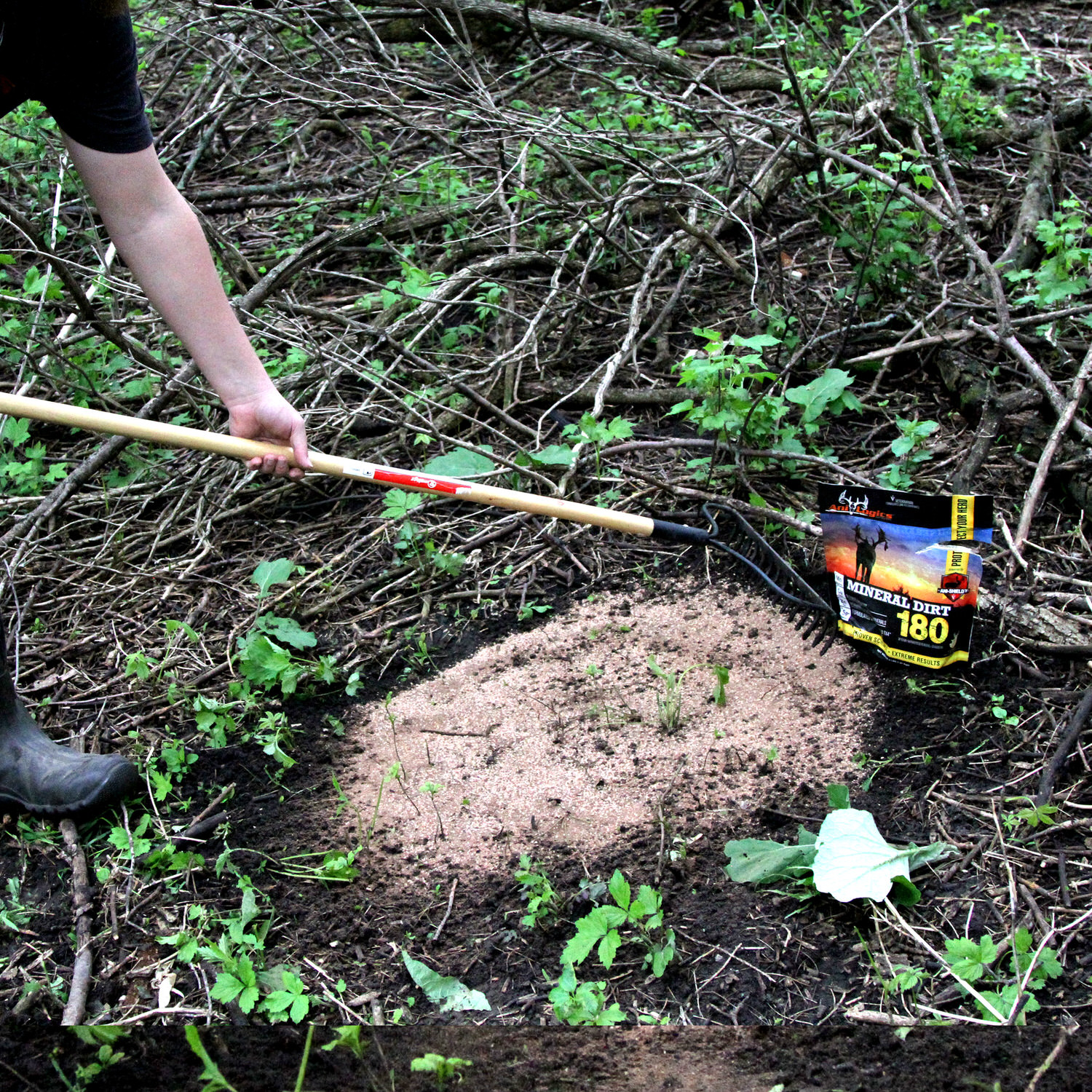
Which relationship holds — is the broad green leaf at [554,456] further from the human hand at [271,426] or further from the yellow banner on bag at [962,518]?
the yellow banner on bag at [962,518]

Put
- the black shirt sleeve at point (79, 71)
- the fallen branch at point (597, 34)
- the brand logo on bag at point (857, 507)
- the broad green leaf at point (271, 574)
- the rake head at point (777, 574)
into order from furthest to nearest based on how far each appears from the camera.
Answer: the fallen branch at point (597, 34)
the broad green leaf at point (271, 574)
the rake head at point (777, 574)
the brand logo on bag at point (857, 507)
the black shirt sleeve at point (79, 71)

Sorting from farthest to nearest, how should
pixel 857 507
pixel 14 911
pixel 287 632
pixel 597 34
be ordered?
pixel 597 34
pixel 287 632
pixel 857 507
pixel 14 911

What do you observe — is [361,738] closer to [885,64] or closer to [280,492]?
[280,492]

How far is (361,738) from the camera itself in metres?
2.62

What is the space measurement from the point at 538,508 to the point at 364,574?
82cm

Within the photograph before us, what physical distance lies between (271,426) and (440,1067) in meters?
1.48

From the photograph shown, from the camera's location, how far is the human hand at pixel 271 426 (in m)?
2.39

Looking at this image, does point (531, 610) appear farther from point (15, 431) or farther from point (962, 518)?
point (15, 431)

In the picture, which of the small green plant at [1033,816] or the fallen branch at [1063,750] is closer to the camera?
the small green plant at [1033,816]

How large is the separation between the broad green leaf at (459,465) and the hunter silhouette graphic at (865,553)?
45.4 inches

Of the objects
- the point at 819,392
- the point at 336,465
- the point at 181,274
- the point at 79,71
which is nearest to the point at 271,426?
the point at 336,465

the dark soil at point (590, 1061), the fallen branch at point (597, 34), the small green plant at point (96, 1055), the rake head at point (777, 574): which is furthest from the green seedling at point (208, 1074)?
the fallen branch at point (597, 34)

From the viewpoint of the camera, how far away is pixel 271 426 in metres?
2.42

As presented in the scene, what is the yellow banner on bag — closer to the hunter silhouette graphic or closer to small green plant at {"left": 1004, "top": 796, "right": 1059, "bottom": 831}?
the hunter silhouette graphic
